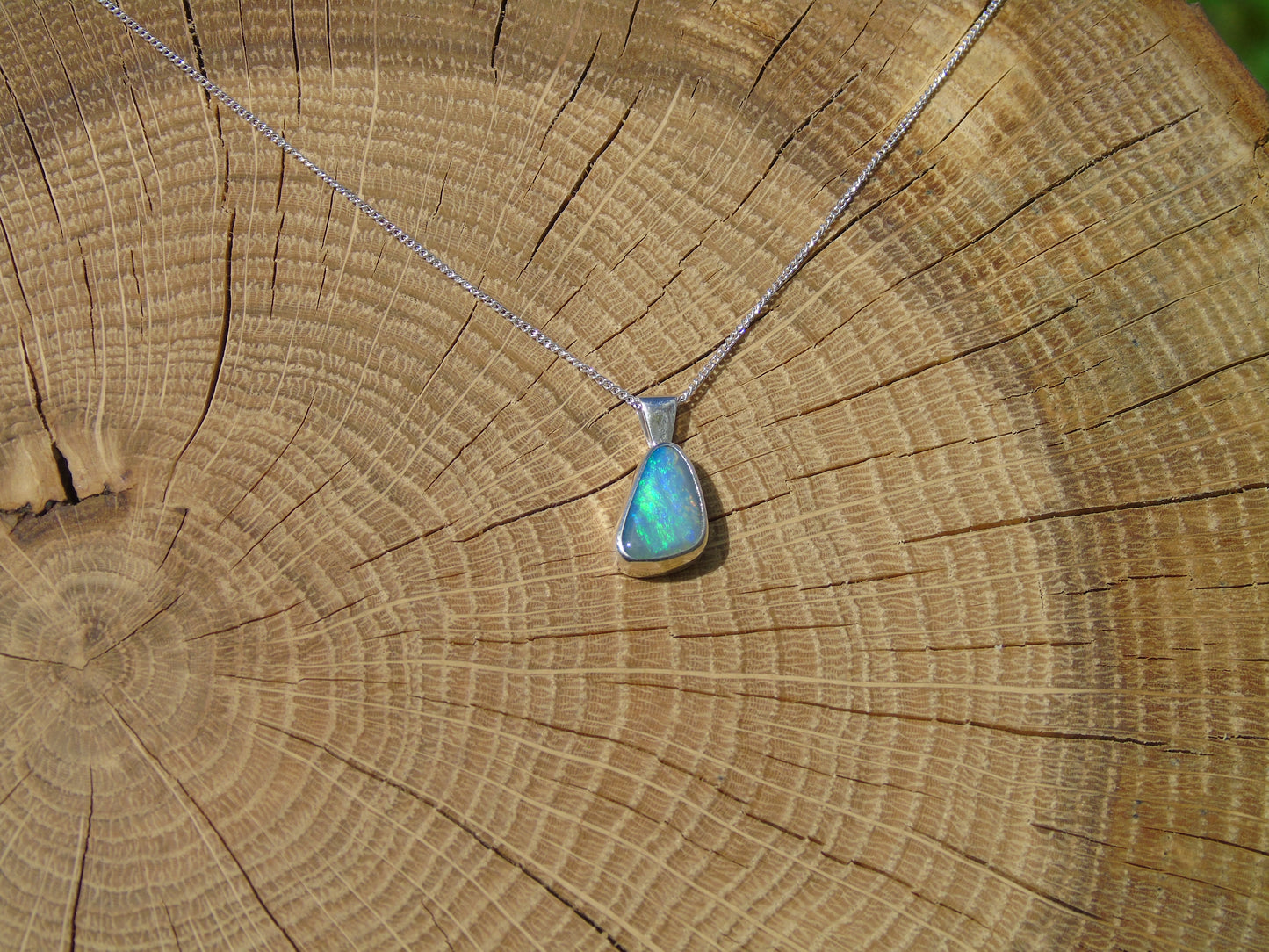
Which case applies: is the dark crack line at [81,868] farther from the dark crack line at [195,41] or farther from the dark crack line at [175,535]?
the dark crack line at [195,41]

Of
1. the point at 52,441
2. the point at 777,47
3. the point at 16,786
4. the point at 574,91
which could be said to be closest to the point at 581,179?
the point at 574,91

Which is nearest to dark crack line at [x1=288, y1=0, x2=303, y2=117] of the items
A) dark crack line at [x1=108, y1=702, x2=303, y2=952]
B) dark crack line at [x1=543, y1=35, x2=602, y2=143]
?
dark crack line at [x1=543, y1=35, x2=602, y2=143]

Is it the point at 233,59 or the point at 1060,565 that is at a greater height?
the point at 233,59

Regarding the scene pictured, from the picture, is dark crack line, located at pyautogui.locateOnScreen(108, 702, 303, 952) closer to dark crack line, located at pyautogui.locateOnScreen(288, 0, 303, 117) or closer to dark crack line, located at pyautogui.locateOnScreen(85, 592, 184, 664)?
dark crack line, located at pyautogui.locateOnScreen(85, 592, 184, 664)

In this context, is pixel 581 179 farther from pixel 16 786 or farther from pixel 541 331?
pixel 16 786

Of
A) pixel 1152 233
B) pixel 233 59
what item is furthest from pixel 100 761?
pixel 1152 233

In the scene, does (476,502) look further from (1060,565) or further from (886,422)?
(1060,565)
